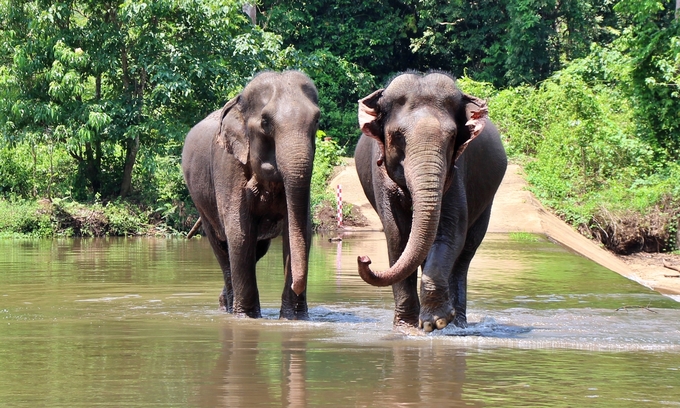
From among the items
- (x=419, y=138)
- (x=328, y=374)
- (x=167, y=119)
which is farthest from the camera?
(x=167, y=119)

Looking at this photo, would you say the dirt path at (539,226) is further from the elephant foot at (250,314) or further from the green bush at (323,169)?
the elephant foot at (250,314)

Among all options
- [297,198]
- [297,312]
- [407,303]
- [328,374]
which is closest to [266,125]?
[297,198]

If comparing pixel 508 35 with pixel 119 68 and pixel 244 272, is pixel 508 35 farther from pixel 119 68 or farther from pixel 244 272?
pixel 244 272

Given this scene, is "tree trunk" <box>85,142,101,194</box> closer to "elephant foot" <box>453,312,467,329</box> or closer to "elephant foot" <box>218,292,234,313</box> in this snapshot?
"elephant foot" <box>218,292,234,313</box>

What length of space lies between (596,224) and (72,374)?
16977 millimetres

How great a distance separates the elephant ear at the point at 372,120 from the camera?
8.94 m

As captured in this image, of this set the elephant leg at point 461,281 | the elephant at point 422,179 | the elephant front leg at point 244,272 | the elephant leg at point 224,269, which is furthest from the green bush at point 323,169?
the elephant at point 422,179

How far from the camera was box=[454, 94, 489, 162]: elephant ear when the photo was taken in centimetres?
873

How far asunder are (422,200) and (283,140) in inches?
85.3

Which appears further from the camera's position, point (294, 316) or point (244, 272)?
point (244, 272)

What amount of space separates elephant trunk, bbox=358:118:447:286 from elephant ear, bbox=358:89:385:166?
2.00 ft

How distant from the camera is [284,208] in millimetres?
10789

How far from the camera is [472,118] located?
8.77 meters

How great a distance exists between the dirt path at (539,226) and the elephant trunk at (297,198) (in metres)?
7.92
